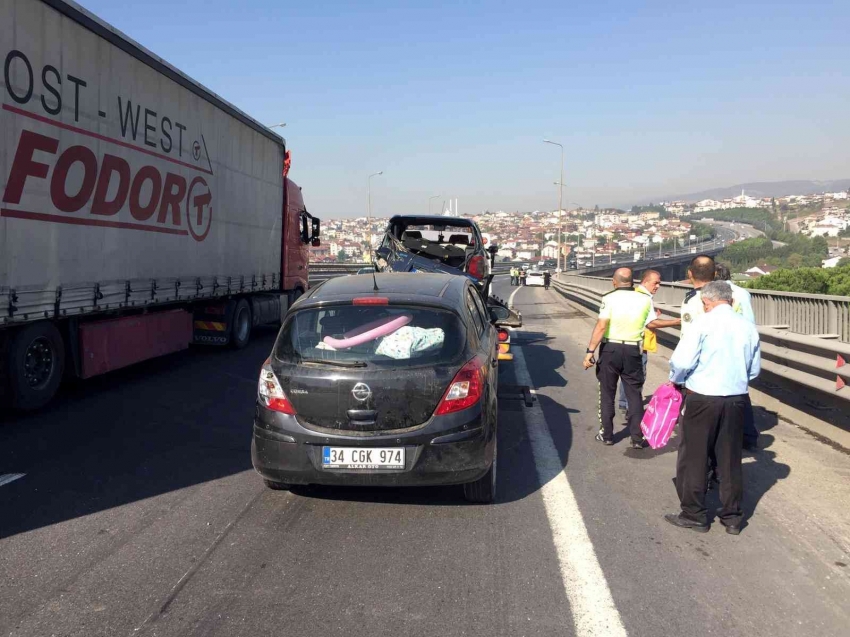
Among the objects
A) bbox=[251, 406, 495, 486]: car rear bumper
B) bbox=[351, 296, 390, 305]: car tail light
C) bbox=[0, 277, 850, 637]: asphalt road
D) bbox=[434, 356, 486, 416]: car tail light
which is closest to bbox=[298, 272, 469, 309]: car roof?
bbox=[351, 296, 390, 305]: car tail light

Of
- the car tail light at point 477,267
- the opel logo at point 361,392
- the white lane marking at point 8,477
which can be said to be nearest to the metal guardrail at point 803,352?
the opel logo at point 361,392

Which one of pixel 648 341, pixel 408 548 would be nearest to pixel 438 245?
pixel 648 341

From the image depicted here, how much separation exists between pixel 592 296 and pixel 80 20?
19553 mm

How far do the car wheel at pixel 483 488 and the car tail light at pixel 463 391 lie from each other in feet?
1.50

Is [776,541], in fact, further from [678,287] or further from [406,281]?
[678,287]

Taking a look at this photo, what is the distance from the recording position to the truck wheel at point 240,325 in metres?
13.8

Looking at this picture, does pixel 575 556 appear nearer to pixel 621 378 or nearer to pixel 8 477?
pixel 621 378

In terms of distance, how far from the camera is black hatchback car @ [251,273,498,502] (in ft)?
15.8

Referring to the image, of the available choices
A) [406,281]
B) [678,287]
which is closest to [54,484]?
[406,281]

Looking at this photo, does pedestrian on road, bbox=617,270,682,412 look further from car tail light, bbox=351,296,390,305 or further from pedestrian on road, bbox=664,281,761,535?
car tail light, bbox=351,296,390,305

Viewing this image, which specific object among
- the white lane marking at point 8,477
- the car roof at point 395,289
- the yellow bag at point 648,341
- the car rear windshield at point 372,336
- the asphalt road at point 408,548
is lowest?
the white lane marking at point 8,477

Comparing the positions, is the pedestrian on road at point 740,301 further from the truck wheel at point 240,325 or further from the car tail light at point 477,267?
the truck wheel at point 240,325

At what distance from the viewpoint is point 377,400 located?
15.8ft

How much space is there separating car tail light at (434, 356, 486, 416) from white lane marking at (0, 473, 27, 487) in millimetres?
3324
